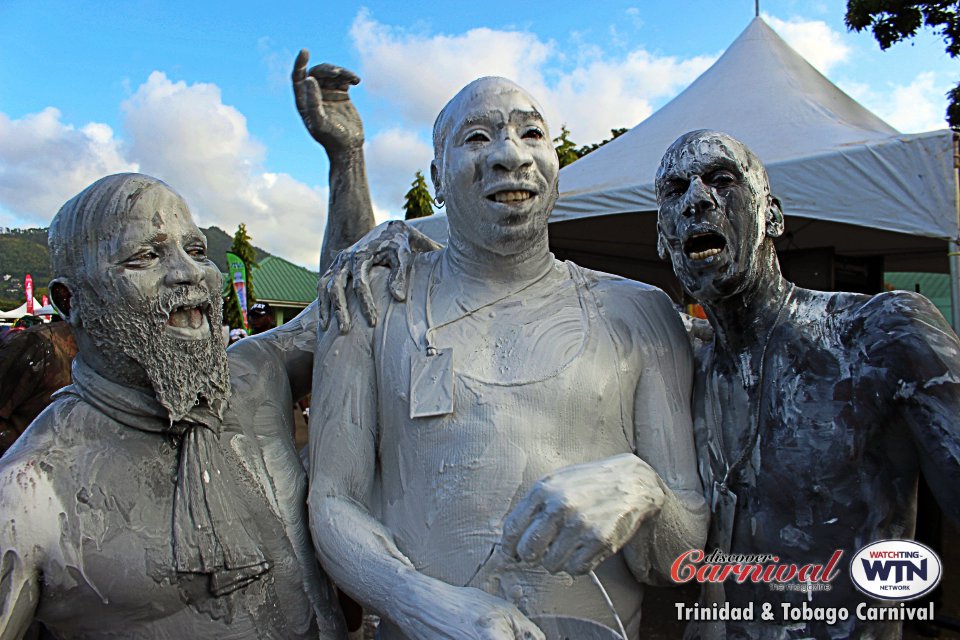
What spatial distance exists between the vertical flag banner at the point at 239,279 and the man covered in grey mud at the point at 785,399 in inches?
205

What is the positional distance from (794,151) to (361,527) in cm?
378

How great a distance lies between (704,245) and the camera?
5.01 ft

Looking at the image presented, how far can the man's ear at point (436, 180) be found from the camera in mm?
1733

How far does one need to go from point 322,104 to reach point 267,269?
87.5 feet

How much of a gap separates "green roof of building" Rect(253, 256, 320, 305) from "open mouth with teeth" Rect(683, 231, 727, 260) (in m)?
23.9

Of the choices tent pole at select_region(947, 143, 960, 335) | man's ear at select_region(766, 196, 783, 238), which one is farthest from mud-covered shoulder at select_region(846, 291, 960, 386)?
tent pole at select_region(947, 143, 960, 335)

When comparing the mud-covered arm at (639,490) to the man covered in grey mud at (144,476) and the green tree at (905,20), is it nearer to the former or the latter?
the man covered in grey mud at (144,476)

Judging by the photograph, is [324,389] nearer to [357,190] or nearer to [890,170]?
[357,190]

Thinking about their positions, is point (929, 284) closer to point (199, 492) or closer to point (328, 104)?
point (328, 104)

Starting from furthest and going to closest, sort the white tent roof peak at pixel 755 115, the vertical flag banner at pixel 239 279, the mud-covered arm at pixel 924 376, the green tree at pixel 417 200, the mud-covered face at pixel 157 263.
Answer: the green tree at pixel 417 200 < the vertical flag banner at pixel 239 279 < the white tent roof peak at pixel 755 115 < the mud-covered face at pixel 157 263 < the mud-covered arm at pixel 924 376

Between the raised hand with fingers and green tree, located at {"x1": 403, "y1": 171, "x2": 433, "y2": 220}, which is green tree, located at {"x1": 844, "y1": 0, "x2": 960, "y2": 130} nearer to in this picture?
the raised hand with fingers

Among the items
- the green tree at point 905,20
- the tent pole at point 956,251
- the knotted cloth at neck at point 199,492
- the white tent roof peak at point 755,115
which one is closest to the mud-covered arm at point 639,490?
the knotted cloth at neck at point 199,492

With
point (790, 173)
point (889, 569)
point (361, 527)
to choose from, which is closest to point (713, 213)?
point (889, 569)

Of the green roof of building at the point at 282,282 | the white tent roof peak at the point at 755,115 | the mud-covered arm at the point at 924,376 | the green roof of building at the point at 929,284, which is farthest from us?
the green roof of building at the point at 282,282
